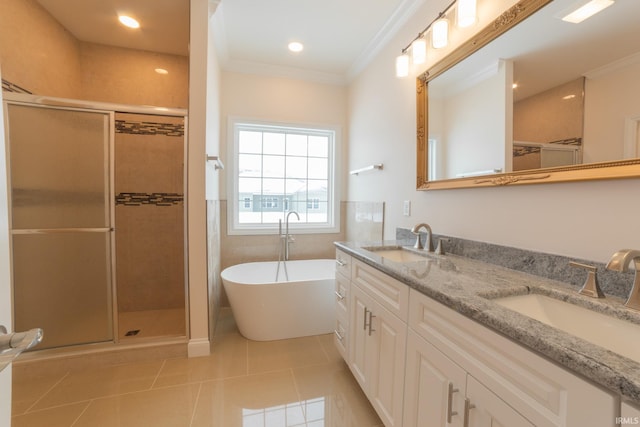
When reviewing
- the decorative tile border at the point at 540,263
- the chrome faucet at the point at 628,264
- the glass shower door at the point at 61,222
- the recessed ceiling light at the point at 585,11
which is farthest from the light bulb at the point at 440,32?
the glass shower door at the point at 61,222

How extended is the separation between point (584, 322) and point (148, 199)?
3.44m

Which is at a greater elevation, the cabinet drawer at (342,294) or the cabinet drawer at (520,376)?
the cabinet drawer at (520,376)

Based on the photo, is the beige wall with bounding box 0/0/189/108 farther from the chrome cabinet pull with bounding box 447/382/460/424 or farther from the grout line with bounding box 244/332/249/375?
the chrome cabinet pull with bounding box 447/382/460/424

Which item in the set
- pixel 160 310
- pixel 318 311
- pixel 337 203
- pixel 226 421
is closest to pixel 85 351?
pixel 160 310

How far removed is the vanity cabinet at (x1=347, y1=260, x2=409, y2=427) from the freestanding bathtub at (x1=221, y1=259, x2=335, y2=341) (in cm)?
71

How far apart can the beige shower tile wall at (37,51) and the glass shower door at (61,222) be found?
1.15 ft

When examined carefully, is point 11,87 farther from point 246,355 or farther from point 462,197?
point 462,197

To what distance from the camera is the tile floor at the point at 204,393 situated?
4.92 ft

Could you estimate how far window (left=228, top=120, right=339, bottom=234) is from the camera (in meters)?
3.10

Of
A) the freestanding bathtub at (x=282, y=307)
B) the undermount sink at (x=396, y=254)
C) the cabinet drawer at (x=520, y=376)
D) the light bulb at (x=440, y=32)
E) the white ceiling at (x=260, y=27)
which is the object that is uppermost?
the white ceiling at (x=260, y=27)

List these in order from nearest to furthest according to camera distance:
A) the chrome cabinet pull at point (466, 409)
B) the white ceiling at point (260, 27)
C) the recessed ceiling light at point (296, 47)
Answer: the chrome cabinet pull at point (466, 409) < the white ceiling at point (260, 27) < the recessed ceiling light at point (296, 47)

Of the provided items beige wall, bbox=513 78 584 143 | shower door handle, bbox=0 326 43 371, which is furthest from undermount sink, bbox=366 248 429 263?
shower door handle, bbox=0 326 43 371

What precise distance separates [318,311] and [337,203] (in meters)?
1.41

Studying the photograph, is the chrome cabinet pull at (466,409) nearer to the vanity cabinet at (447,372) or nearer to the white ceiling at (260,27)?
the vanity cabinet at (447,372)
